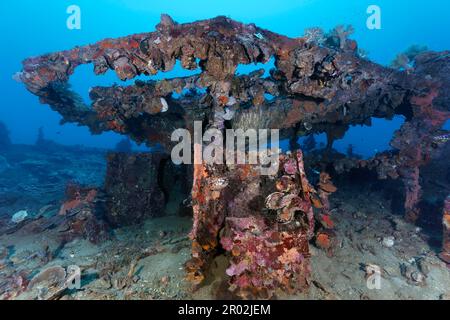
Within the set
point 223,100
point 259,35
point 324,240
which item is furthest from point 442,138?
point 223,100

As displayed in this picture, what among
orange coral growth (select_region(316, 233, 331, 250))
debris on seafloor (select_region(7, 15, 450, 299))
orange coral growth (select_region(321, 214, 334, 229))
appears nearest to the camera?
debris on seafloor (select_region(7, 15, 450, 299))

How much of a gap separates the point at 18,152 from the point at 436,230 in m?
25.9

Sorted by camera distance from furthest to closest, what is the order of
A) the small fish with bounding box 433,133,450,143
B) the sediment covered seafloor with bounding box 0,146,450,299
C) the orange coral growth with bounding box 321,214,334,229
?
the small fish with bounding box 433,133,450,143 < the orange coral growth with bounding box 321,214,334,229 < the sediment covered seafloor with bounding box 0,146,450,299

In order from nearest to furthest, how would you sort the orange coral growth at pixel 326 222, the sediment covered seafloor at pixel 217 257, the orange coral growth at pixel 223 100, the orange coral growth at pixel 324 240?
1. the sediment covered seafloor at pixel 217 257
2. the orange coral growth at pixel 324 240
3. the orange coral growth at pixel 326 222
4. the orange coral growth at pixel 223 100

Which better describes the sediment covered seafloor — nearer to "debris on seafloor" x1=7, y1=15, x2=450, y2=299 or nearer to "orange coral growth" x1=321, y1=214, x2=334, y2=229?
"debris on seafloor" x1=7, y1=15, x2=450, y2=299

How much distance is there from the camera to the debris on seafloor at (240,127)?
174 inches

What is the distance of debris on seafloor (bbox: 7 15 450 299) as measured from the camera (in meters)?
4.43

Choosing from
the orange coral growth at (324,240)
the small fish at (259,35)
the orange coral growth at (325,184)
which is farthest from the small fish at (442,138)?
the small fish at (259,35)

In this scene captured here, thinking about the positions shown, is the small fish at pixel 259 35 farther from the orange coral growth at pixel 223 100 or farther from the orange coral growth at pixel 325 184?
the orange coral growth at pixel 325 184

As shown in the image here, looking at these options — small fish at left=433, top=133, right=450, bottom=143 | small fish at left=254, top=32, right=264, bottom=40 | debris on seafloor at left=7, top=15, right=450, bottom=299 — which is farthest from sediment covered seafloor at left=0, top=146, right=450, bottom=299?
small fish at left=254, top=32, right=264, bottom=40

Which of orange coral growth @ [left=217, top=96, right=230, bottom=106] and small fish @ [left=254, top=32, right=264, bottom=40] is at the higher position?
small fish @ [left=254, top=32, right=264, bottom=40]

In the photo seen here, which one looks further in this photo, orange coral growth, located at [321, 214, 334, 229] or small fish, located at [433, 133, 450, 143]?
small fish, located at [433, 133, 450, 143]

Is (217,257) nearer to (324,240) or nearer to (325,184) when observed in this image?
(324,240)

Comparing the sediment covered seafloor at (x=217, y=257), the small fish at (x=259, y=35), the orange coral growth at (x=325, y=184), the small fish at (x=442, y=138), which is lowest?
the sediment covered seafloor at (x=217, y=257)
